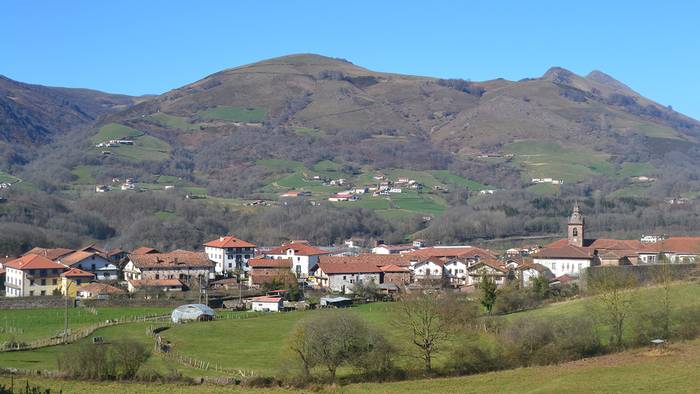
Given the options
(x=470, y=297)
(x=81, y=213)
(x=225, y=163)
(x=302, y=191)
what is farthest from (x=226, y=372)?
(x=225, y=163)

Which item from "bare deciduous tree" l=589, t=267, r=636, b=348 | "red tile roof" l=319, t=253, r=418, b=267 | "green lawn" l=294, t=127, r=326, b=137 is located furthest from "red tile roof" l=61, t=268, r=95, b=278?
"green lawn" l=294, t=127, r=326, b=137

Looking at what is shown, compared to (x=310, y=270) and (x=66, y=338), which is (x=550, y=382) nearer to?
(x=66, y=338)

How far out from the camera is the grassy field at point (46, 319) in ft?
145

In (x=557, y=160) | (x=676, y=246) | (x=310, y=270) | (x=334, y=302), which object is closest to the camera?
(x=334, y=302)

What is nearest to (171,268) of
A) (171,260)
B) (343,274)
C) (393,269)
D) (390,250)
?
(171,260)

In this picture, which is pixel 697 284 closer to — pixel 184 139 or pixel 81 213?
pixel 81 213

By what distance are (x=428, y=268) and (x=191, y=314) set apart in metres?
25.9

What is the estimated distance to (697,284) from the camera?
47.4 meters

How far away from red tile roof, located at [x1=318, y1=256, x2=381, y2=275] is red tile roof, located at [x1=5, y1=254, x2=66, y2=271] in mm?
17898

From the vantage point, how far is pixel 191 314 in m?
49.1

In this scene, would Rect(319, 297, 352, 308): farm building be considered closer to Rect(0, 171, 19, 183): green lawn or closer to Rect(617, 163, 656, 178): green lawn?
Rect(0, 171, 19, 183): green lawn

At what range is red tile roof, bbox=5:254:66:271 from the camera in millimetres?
62697

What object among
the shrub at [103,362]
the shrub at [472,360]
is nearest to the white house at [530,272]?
the shrub at [472,360]

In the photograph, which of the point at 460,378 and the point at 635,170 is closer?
the point at 460,378
